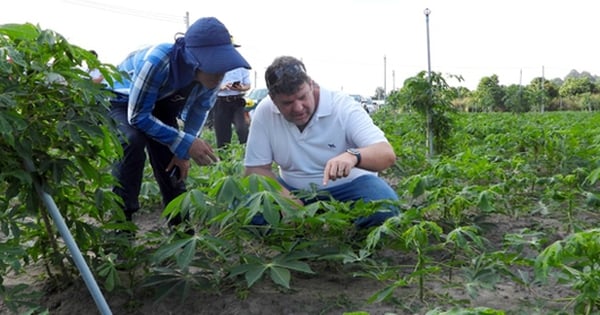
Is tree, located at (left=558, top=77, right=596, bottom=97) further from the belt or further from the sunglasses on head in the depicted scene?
the sunglasses on head

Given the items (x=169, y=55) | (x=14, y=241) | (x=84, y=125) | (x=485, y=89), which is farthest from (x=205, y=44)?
(x=485, y=89)

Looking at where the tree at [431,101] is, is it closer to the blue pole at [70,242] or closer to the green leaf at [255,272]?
the green leaf at [255,272]

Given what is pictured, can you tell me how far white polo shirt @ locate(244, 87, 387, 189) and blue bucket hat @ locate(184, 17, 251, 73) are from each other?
42 cm

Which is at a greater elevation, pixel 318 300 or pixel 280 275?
pixel 280 275

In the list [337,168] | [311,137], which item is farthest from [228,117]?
[337,168]

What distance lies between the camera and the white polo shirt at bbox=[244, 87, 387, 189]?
8.82ft

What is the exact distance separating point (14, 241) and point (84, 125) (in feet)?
1.61

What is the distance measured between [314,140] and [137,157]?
845 mm

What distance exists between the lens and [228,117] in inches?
227

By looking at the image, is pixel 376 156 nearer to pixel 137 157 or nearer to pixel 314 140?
pixel 314 140

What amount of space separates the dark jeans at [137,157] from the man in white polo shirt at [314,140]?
446 mm

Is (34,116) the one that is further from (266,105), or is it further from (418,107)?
(418,107)

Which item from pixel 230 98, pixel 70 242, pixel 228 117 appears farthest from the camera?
pixel 228 117

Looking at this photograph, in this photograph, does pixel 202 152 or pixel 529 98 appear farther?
pixel 529 98
